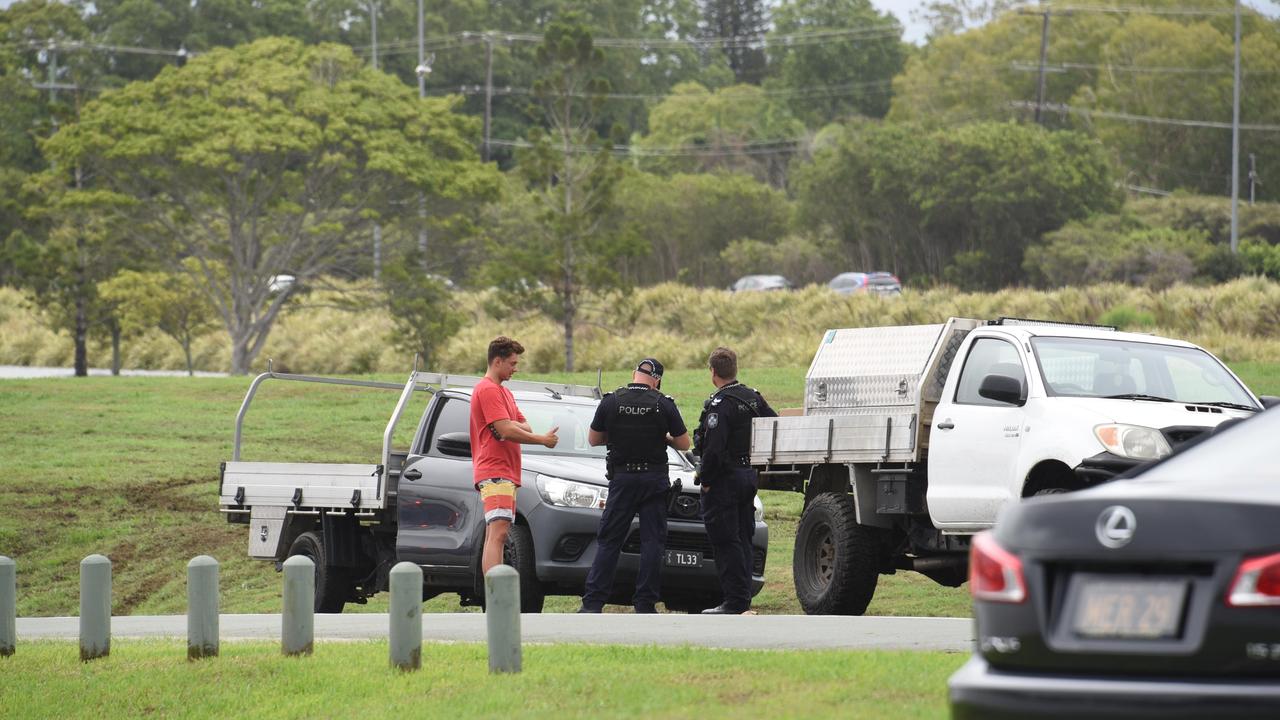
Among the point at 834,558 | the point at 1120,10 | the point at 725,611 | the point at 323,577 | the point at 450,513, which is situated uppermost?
the point at 1120,10

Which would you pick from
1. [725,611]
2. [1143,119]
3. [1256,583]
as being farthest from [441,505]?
[1143,119]

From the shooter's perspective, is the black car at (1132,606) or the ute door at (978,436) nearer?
the black car at (1132,606)

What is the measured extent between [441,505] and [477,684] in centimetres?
493

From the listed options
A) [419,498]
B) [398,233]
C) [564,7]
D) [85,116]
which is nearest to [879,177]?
[398,233]

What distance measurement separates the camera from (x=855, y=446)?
13570 mm

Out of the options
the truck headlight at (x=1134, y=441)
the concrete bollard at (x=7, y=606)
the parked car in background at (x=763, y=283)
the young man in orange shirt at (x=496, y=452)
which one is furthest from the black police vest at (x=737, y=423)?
the parked car in background at (x=763, y=283)

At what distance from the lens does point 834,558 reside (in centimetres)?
1391

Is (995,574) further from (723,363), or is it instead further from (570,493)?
(570,493)

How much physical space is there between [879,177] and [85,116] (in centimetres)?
3300

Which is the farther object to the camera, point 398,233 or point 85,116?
point 398,233

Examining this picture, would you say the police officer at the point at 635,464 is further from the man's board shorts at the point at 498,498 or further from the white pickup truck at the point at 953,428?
the white pickup truck at the point at 953,428

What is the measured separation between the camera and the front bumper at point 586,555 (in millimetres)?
13492

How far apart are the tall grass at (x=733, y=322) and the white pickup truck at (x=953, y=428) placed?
73.1 feet

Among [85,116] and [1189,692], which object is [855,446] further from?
[85,116]
